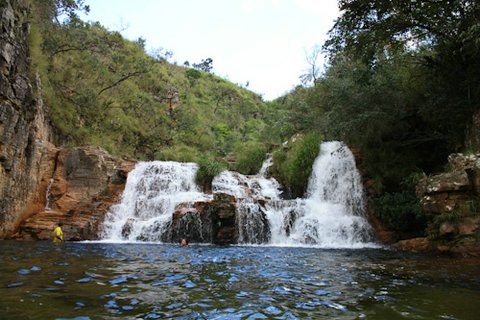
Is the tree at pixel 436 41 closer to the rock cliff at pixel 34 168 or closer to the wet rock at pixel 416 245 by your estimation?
the wet rock at pixel 416 245

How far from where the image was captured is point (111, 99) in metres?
29.0

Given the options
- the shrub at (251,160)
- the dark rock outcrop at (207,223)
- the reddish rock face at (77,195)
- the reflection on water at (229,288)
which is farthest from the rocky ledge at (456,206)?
the shrub at (251,160)

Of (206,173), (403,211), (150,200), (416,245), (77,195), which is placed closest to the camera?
(416,245)

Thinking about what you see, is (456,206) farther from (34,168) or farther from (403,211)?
(34,168)

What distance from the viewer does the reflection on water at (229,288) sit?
471 cm

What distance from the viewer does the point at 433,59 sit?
49.9 ft

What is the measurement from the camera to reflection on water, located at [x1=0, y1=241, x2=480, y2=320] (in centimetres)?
471

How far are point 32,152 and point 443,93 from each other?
16.8 m

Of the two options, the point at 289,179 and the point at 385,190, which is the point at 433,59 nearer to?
the point at 385,190

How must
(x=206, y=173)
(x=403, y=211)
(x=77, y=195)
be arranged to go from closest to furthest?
(x=403, y=211) → (x=77, y=195) → (x=206, y=173)

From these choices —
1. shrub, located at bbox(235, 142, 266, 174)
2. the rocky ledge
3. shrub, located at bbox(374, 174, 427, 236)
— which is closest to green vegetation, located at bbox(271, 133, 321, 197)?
shrub, located at bbox(235, 142, 266, 174)

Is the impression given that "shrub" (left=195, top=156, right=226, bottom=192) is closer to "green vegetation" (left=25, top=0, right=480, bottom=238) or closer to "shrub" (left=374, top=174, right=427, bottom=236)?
"green vegetation" (left=25, top=0, right=480, bottom=238)

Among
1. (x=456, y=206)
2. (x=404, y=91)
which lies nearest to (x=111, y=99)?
(x=404, y=91)

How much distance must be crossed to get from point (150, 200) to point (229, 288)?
42.0 feet
